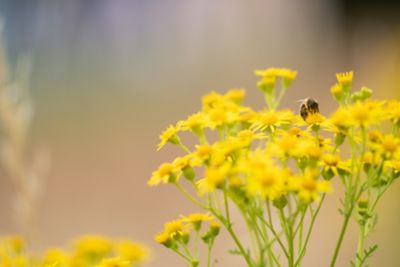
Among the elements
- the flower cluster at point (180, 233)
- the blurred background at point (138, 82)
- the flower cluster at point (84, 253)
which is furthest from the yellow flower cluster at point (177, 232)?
the blurred background at point (138, 82)

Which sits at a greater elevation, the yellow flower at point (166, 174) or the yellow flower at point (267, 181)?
the yellow flower at point (166, 174)

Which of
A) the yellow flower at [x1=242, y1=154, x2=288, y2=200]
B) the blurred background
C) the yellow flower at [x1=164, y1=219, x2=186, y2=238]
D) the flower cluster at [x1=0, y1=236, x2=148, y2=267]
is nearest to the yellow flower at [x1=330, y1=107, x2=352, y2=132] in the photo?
the yellow flower at [x1=242, y1=154, x2=288, y2=200]

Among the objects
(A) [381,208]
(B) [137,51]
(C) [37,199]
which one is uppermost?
(B) [137,51]

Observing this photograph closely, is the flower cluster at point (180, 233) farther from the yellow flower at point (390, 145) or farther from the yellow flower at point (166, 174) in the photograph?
the yellow flower at point (390, 145)

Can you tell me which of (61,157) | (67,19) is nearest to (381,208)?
(61,157)

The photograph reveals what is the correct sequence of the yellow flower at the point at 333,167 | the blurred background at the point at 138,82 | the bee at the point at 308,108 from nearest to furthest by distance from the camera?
the yellow flower at the point at 333,167
the bee at the point at 308,108
the blurred background at the point at 138,82

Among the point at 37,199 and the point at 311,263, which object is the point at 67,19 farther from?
the point at 311,263

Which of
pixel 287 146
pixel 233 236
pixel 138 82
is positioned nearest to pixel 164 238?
pixel 233 236

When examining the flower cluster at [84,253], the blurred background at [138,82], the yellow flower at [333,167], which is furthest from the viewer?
the blurred background at [138,82]
